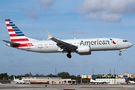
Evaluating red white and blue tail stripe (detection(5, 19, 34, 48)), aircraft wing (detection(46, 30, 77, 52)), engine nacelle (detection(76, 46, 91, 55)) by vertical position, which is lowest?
engine nacelle (detection(76, 46, 91, 55))

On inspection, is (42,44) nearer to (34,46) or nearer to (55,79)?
(34,46)

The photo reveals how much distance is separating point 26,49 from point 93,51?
1618 cm

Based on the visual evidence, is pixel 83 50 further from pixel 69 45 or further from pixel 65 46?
pixel 65 46

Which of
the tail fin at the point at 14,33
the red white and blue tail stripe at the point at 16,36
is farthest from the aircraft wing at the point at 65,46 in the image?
the tail fin at the point at 14,33

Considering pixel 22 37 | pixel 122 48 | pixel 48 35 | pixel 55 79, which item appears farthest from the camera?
pixel 55 79

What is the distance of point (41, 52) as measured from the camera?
54688 mm

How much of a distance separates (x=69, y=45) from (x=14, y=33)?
1660 centimetres

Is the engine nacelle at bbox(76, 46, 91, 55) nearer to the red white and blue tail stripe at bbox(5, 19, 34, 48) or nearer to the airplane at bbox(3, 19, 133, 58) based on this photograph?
the airplane at bbox(3, 19, 133, 58)

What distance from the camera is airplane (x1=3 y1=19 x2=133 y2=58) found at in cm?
5091

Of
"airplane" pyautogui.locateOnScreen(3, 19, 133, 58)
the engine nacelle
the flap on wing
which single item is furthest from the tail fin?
the engine nacelle

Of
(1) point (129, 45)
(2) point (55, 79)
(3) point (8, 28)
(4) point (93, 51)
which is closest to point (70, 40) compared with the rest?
(4) point (93, 51)

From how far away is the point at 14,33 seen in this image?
59.2 meters

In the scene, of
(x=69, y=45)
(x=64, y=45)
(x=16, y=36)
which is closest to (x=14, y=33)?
(x=16, y=36)

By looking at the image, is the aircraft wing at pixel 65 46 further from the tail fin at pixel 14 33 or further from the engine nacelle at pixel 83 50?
the tail fin at pixel 14 33
